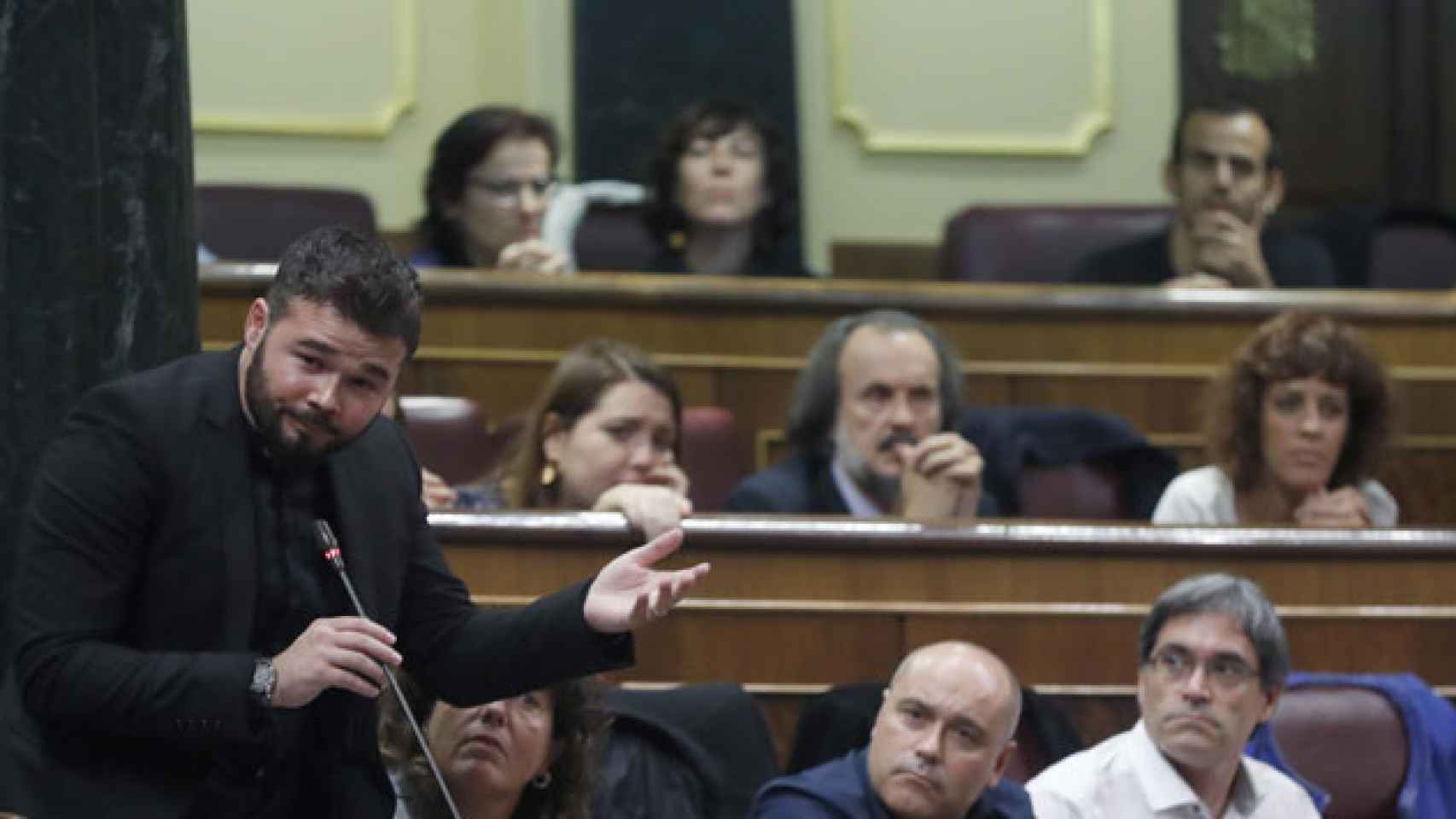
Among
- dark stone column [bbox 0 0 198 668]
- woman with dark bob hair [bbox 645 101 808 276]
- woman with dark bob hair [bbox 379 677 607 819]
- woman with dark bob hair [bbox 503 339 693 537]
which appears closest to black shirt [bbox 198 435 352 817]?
dark stone column [bbox 0 0 198 668]

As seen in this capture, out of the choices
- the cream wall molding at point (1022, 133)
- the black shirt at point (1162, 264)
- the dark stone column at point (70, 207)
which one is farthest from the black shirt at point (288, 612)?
the cream wall molding at point (1022, 133)

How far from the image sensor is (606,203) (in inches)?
93.9

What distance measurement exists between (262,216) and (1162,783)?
107 centimetres

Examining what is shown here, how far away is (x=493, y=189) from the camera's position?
208 centimetres

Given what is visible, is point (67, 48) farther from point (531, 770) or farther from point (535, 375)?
point (535, 375)

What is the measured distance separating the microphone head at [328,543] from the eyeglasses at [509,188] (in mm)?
1057

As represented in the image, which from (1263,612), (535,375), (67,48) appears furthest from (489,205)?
(67,48)

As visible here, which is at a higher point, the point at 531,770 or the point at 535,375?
the point at 535,375

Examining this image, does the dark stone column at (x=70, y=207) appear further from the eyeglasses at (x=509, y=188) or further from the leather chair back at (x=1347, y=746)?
the eyeglasses at (x=509, y=188)

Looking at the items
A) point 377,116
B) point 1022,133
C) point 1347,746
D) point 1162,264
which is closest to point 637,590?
point 1347,746

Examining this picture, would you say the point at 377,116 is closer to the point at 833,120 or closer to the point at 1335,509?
the point at 833,120

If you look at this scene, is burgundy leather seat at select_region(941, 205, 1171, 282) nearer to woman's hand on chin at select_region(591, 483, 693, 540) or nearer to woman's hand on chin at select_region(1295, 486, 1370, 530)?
woman's hand on chin at select_region(1295, 486, 1370, 530)

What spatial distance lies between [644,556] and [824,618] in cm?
49

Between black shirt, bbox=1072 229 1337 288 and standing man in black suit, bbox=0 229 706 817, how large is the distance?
1250 millimetres
